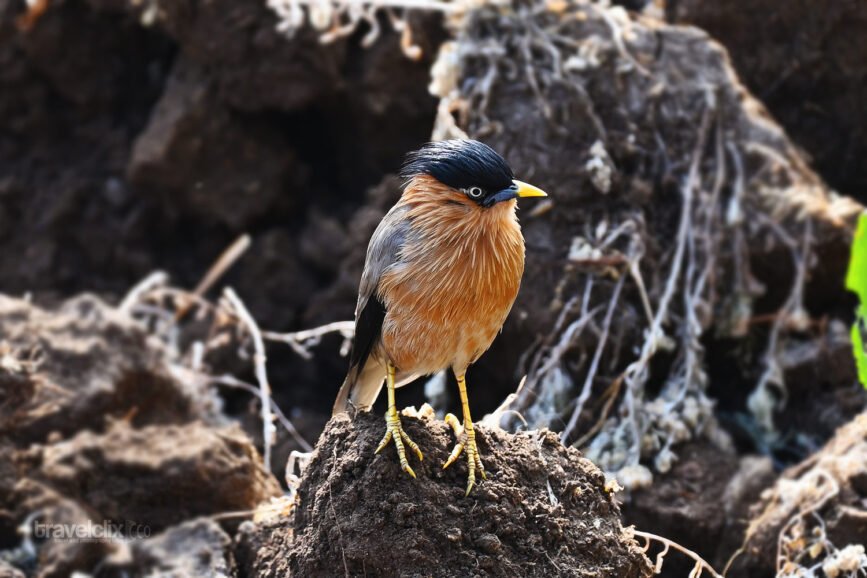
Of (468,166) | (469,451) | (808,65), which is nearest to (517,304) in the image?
(468,166)

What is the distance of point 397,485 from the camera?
4207mm

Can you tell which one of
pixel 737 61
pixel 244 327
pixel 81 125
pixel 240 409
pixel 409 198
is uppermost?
pixel 409 198

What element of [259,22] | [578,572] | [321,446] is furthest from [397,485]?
[259,22]

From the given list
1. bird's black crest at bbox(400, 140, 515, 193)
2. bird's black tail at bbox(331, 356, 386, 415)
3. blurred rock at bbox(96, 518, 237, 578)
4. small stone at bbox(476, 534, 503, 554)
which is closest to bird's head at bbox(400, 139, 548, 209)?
bird's black crest at bbox(400, 140, 515, 193)

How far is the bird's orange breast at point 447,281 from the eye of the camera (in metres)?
4.42

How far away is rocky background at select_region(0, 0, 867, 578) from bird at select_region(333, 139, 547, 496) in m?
0.31

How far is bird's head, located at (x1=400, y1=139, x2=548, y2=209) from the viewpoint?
4.43 metres

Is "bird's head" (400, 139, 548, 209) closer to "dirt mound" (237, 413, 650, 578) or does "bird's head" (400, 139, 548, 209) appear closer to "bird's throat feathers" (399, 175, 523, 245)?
"bird's throat feathers" (399, 175, 523, 245)

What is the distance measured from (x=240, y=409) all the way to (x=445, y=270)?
9.60 feet

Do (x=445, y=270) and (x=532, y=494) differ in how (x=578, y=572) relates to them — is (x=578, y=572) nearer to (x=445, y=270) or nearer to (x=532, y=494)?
(x=532, y=494)

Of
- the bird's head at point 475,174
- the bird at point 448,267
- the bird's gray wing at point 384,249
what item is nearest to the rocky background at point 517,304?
the bird at point 448,267

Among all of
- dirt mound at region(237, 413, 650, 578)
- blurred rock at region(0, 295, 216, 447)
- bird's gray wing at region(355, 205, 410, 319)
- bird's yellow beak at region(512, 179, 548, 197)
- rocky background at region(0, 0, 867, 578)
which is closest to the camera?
dirt mound at region(237, 413, 650, 578)

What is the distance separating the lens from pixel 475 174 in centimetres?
445

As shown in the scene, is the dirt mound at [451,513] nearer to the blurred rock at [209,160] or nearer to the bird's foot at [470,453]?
the bird's foot at [470,453]
